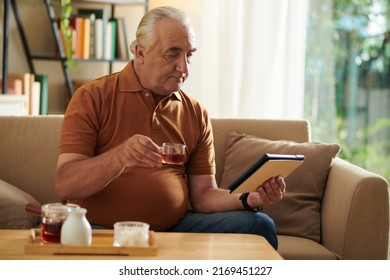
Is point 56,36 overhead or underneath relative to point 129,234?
overhead

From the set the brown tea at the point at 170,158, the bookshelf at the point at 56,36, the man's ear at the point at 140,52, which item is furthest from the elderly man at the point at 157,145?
the bookshelf at the point at 56,36

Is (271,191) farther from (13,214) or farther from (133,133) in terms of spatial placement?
(13,214)

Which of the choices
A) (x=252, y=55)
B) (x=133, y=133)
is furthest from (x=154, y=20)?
(x=252, y=55)

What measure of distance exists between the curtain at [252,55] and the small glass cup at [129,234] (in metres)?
2.97

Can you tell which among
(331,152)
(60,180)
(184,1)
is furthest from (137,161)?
(184,1)

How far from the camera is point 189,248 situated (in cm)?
209

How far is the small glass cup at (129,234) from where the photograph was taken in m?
2.00

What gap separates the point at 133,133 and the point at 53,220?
666 millimetres

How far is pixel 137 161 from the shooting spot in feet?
7.34

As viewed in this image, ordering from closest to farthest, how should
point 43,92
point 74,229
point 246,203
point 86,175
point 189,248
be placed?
1. point 74,229
2. point 189,248
3. point 86,175
4. point 246,203
5. point 43,92

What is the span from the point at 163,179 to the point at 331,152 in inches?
34.7

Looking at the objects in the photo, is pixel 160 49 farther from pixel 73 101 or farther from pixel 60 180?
pixel 60 180

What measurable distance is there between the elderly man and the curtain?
6.96ft

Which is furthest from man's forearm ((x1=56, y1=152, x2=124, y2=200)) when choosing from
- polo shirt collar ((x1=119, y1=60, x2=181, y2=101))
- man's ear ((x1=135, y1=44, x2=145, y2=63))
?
man's ear ((x1=135, y1=44, x2=145, y2=63))
